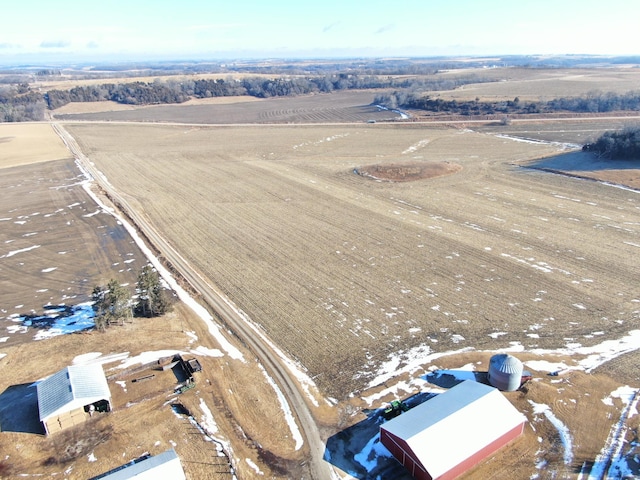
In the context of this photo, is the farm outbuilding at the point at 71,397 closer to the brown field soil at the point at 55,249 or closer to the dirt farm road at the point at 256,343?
the brown field soil at the point at 55,249

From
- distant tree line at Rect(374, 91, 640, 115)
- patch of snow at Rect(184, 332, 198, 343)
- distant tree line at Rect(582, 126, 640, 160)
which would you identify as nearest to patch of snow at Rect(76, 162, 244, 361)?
patch of snow at Rect(184, 332, 198, 343)

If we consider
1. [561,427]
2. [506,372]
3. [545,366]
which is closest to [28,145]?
[506,372]

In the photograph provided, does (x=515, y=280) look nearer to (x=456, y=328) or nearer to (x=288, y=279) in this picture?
(x=456, y=328)

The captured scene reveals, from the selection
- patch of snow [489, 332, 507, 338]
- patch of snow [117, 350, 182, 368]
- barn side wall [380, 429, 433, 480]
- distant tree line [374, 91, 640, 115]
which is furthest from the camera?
distant tree line [374, 91, 640, 115]

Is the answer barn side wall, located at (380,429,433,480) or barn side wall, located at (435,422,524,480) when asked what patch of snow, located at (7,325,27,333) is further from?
barn side wall, located at (435,422,524,480)

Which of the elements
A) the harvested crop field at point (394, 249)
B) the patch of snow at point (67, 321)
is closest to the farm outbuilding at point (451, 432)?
the harvested crop field at point (394, 249)

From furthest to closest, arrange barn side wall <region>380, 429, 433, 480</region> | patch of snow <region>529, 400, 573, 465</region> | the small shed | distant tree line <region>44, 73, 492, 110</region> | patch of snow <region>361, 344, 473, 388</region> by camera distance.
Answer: distant tree line <region>44, 73, 492, 110</region> < patch of snow <region>361, 344, 473, 388</region> < patch of snow <region>529, 400, 573, 465</region> < barn side wall <region>380, 429, 433, 480</region> < the small shed
